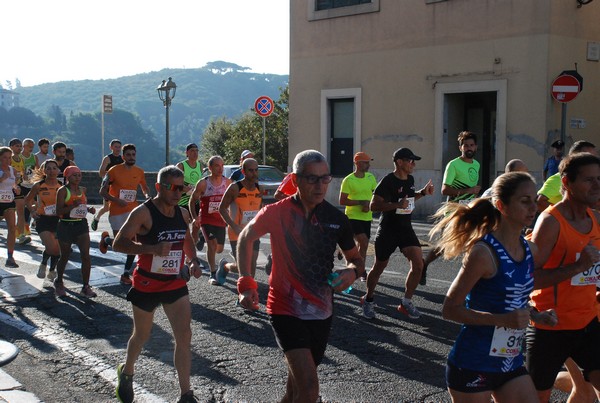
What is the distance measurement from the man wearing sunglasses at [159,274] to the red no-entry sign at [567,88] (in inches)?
549

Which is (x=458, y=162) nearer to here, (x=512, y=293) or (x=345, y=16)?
(x=512, y=293)

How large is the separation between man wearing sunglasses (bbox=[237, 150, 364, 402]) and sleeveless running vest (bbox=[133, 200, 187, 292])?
1.22m

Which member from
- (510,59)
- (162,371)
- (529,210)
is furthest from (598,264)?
(510,59)

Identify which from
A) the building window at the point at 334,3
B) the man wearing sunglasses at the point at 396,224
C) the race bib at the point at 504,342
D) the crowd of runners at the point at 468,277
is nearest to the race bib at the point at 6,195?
the man wearing sunglasses at the point at 396,224

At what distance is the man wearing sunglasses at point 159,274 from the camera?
545 cm

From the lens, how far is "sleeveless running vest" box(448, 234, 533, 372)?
3.72 metres

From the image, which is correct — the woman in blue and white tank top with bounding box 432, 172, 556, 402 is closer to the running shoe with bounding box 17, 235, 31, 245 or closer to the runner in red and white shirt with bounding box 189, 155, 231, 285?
the runner in red and white shirt with bounding box 189, 155, 231, 285

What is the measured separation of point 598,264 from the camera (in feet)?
14.4

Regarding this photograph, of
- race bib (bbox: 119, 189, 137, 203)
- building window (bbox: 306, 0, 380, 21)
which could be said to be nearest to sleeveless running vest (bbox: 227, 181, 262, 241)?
race bib (bbox: 119, 189, 137, 203)

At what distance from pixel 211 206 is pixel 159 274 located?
5.04 metres

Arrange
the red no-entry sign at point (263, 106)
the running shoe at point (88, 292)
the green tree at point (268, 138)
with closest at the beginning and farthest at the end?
the running shoe at point (88, 292), the red no-entry sign at point (263, 106), the green tree at point (268, 138)

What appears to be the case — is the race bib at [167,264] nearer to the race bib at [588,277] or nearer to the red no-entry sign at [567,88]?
the race bib at [588,277]

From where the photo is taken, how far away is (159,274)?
5594 millimetres

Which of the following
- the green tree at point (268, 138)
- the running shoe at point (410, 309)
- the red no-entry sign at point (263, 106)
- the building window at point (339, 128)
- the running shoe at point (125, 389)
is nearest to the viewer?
the running shoe at point (125, 389)
